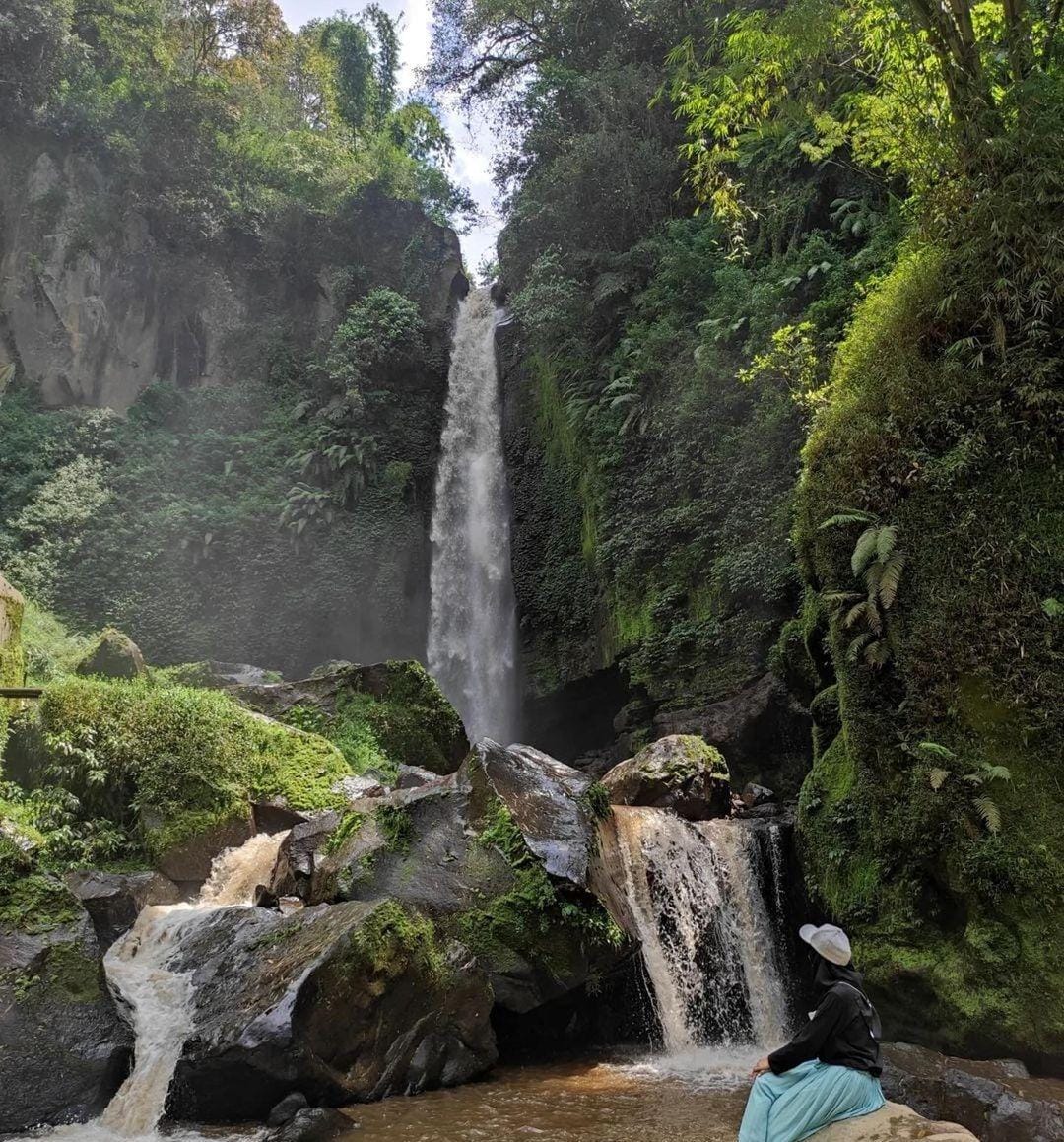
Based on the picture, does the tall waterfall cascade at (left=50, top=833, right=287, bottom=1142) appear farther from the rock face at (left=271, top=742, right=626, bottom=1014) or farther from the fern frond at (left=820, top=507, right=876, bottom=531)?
the fern frond at (left=820, top=507, right=876, bottom=531)

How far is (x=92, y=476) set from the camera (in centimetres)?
2166

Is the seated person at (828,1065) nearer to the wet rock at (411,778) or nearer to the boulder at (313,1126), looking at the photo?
the boulder at (313,1126)

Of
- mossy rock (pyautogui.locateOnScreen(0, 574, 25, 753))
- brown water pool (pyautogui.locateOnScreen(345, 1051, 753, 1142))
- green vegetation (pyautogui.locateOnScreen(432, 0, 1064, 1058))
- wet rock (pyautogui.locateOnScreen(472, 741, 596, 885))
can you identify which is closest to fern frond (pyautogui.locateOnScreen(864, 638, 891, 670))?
green vegetation (pyautogui.locateOnScreen(432, 0, 1064, 1058))

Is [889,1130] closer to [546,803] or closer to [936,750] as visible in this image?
[936,750]

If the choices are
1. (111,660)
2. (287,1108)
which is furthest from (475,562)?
(287,1108)

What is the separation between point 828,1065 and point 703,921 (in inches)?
202

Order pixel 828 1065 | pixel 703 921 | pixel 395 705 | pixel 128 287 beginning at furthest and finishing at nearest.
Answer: pixel 128 287 < pixel 395 705 < pixel 703 921 < pixel 828 1065

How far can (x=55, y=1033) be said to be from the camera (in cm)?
592

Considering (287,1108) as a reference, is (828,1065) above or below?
above

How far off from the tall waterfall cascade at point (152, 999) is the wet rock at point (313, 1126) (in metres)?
1.06

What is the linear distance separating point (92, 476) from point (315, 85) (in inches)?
796

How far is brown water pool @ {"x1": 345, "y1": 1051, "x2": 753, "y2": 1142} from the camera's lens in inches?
212

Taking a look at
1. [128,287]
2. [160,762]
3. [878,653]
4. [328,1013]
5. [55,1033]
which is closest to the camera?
[328,1013]

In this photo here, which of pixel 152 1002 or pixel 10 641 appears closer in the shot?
pixel 152 1002
